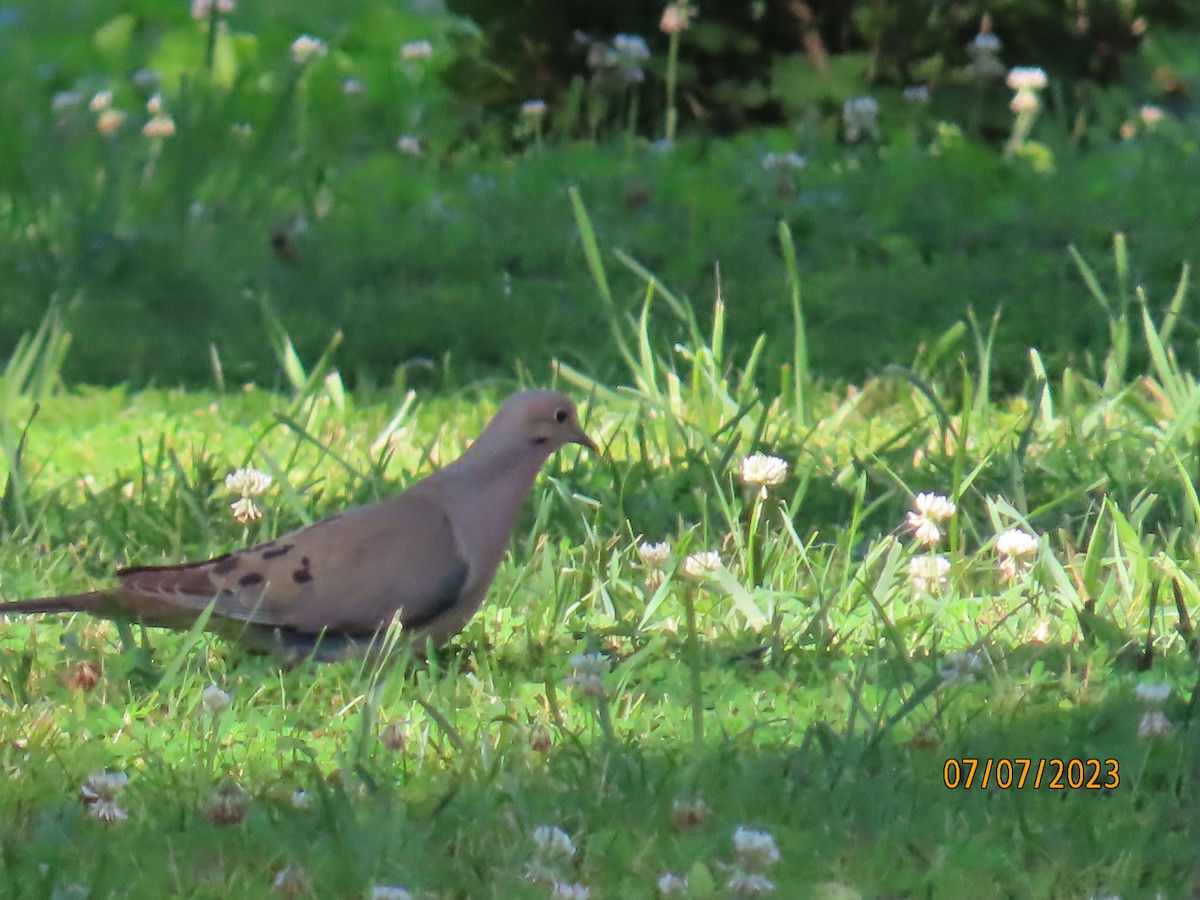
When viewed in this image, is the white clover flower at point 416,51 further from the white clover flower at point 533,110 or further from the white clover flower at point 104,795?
the white clover flower at point 104,795

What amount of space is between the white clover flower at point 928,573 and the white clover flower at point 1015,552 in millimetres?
120

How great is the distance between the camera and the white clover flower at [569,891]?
272 centimetres

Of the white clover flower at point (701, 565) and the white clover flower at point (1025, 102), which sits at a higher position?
the white clover flower at point (701, 565)

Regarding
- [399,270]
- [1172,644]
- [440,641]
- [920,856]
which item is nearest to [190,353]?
[399,270]

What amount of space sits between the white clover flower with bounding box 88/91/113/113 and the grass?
129 inches

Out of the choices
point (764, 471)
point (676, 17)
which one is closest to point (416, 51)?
point (676, 17)

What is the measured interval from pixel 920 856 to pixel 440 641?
1.10 meters

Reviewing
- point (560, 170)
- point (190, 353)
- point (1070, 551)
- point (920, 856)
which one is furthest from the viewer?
point (560, 170)

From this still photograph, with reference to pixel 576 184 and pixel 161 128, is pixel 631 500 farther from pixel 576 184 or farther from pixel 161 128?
pixel 161 128

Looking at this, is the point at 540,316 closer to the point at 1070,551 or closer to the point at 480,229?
the point at 480,229

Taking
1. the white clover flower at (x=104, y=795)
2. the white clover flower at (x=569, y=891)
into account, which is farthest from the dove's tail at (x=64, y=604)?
the white clover flower at (x=569, y=891)

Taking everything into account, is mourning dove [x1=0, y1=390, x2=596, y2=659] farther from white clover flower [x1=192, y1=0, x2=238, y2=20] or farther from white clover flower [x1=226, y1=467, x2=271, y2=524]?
white clover flower [x1=192, y1=0, x2=238, y2=20]

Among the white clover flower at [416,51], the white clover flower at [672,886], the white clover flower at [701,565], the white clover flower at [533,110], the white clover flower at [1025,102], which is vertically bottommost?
the white clover flower at [416,51]

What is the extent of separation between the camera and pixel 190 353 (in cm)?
631
